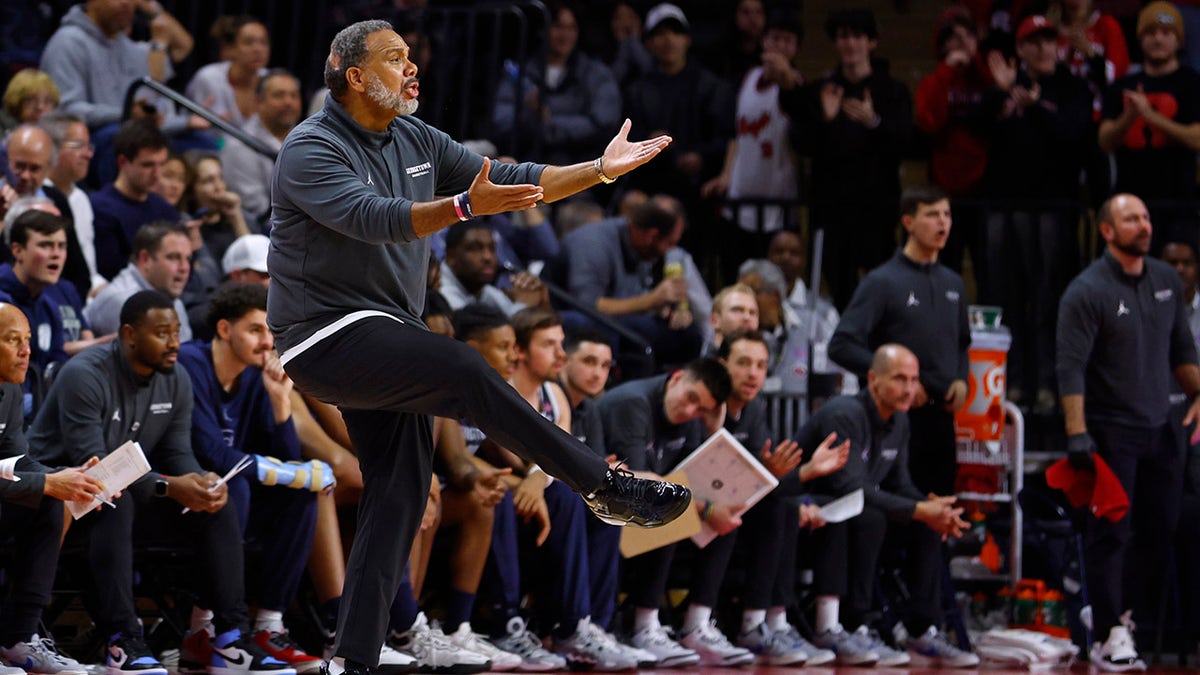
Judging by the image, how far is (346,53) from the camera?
4.90 meters

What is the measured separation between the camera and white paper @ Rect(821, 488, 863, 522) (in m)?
7.98

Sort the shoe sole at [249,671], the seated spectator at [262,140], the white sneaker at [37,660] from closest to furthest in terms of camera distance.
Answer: the white sneaker at [37,660] → the shoe sole at [249,671] → the seated spectator at [262,140]

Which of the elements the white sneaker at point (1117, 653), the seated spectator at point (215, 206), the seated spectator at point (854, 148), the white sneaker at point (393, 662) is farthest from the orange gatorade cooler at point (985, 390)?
the seated spectator at point (215, 206)

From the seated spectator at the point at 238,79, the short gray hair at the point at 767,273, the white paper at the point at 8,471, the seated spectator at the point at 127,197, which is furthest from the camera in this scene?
the seated spectator at the point at 238,79

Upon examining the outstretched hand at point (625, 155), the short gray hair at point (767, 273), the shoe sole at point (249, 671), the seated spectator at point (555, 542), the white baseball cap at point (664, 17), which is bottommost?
the shoe sole at point (249, 671)

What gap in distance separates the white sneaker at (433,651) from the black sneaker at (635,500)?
2142mm

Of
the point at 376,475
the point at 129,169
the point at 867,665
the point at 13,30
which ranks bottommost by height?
the point at 867,665

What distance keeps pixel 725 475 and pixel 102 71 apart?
14.3 ft

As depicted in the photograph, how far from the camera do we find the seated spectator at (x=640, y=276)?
30.7ft

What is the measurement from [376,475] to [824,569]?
359cm

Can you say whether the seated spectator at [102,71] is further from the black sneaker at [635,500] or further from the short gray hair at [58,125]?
the black sneaker at [635,500]

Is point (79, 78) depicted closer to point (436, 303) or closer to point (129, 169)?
point (129, 169)

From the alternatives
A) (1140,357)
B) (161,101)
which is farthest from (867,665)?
(161,101)

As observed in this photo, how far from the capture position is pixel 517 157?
10609 mm
